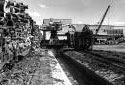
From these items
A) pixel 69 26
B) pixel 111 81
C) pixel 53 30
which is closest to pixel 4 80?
pixel 111 81

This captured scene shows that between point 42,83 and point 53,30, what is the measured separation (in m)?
37.2

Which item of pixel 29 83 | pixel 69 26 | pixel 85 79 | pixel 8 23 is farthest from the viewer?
pixel 69 26

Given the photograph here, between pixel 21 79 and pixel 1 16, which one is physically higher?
pixel 1 16

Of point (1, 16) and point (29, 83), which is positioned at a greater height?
point (1, 16)

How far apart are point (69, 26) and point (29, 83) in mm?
47047

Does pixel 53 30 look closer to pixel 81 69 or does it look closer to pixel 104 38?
pixel 104 38

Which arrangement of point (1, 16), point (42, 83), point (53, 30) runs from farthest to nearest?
1. point (53, 30)
2. point (42, 83)
3. point (1, 16)

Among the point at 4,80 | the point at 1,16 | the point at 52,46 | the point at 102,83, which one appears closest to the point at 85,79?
the point at 102,83

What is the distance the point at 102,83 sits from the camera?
9.44 metres

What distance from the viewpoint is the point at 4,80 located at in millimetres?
7285

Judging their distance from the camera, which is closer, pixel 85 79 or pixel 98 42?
pixel 85 79

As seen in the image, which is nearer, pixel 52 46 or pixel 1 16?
pixel 1 16

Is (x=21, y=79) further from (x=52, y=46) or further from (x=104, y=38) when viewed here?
(x=104, y=38)

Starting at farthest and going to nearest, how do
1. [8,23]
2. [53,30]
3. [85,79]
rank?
1. [53,30]
2. [85,79]
3. [8,23]
